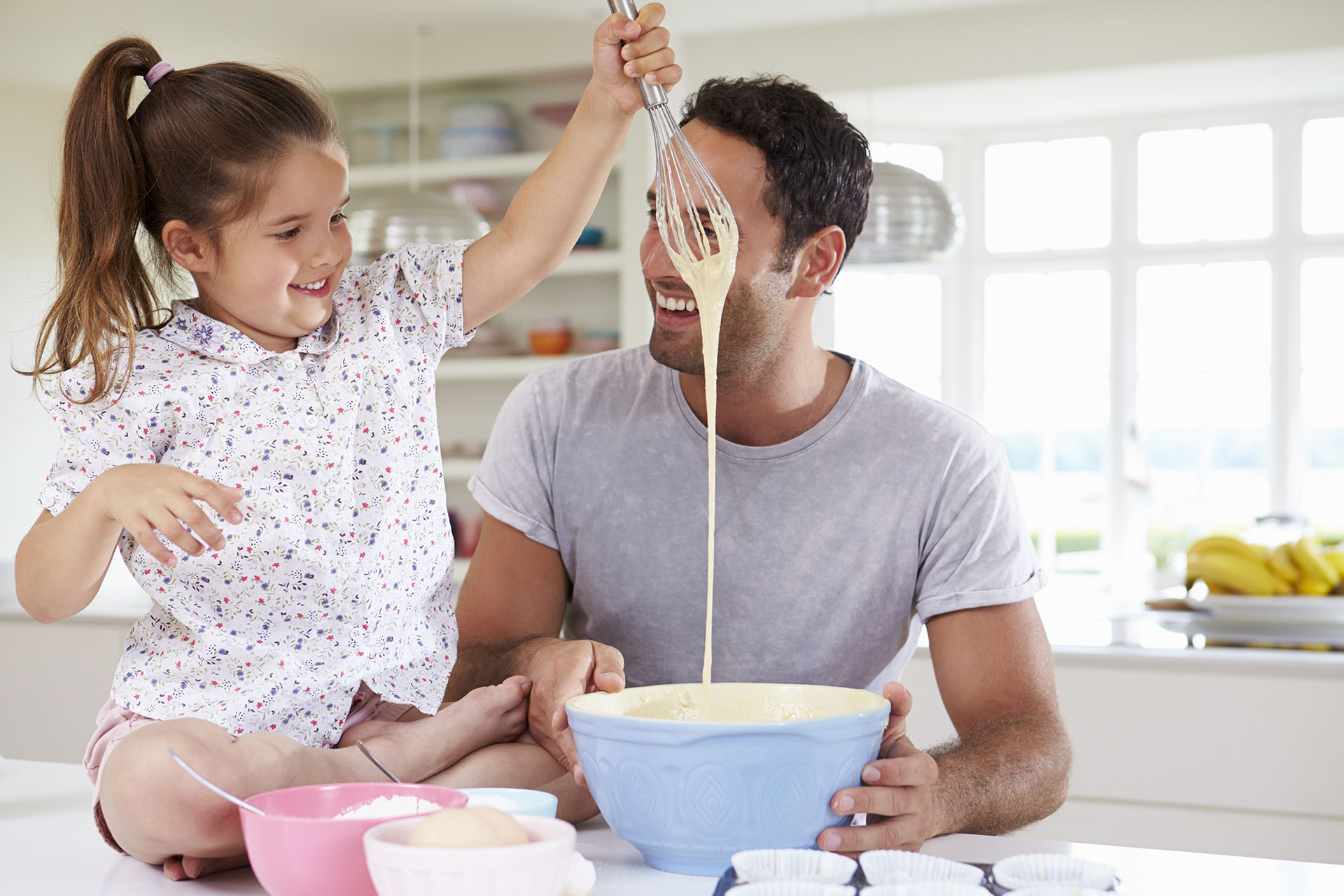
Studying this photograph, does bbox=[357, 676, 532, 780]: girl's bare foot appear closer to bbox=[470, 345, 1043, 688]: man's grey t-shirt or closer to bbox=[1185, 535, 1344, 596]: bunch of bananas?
bbox=[470, 345, 1043, 688]: man's grey t-shirt

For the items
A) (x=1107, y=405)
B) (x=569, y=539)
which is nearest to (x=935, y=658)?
(x=569, y=539)

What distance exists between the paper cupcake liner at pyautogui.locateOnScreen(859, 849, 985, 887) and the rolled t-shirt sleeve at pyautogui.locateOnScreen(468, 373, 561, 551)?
0.88 metres

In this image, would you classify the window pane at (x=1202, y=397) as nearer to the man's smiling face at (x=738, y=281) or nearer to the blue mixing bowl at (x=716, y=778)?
the man's smiling face at (x=738, y=281)

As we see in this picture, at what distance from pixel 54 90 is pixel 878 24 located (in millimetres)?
3139

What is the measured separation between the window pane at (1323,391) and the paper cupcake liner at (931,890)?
466cm

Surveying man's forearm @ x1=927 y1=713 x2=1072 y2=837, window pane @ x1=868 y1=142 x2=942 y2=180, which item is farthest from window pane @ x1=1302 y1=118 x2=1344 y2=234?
man's forearm @ x1=927 y1=713 x2=1072 y2=837

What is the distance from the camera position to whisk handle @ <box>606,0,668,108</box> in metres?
1.08

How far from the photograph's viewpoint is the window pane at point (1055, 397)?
5.11 meters

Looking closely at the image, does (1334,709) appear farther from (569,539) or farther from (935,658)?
(569,539)

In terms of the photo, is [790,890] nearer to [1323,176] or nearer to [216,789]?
[216,789]

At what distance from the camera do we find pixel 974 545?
56.9 inches

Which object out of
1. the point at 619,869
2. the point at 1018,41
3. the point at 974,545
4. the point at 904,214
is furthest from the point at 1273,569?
the point at 1018,41

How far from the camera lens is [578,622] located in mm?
1673

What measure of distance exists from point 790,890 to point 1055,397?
473 centimetres
